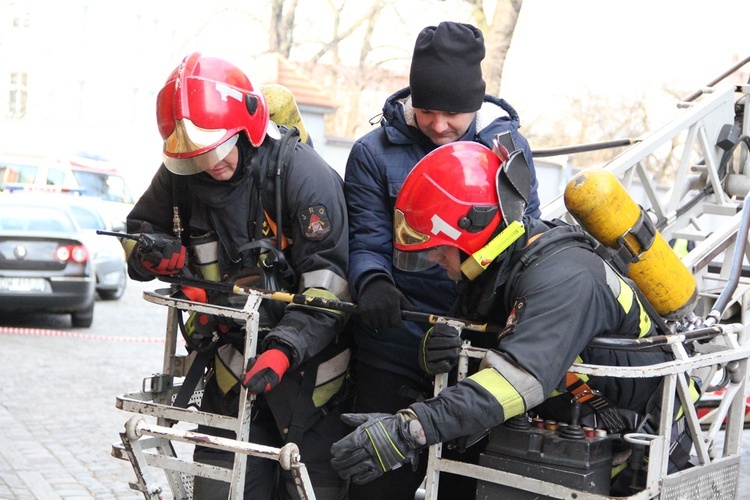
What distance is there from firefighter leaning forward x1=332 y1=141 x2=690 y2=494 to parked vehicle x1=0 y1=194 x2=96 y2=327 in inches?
381

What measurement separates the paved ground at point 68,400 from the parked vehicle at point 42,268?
1.08 feet

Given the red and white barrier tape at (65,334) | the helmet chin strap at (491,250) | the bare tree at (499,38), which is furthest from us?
the bare tree at (499,38)

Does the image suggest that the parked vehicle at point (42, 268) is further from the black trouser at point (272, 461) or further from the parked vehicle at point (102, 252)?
the black trouser at point (272, 461)

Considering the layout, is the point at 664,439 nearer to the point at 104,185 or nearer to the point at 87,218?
the point at 87,218

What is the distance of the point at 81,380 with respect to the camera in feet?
30.8

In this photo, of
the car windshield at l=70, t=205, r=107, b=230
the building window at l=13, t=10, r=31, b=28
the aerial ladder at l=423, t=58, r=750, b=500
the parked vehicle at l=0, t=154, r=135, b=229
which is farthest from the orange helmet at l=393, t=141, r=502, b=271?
the building window at l=13, t=10, r=31, b=28

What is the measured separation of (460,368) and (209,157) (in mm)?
1180

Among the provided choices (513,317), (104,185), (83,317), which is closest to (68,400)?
(83,317)

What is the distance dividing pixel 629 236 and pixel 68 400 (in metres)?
6.25

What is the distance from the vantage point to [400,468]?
3688 mm

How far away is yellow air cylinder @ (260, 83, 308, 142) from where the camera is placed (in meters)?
4.48

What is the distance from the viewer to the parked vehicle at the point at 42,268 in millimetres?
11984

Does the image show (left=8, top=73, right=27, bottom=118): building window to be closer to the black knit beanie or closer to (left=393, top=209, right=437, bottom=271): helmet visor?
the black knit beanie

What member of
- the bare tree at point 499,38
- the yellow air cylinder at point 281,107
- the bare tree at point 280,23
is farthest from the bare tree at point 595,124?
the yellow air cylinder at point 281,107
